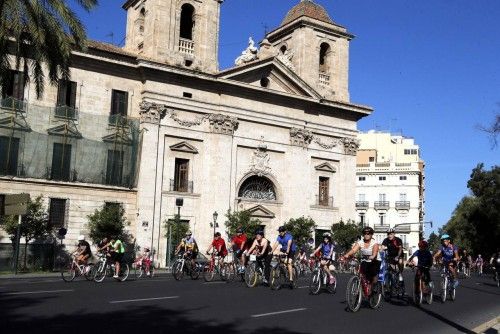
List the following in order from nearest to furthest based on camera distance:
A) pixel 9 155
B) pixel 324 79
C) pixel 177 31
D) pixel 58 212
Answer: pixel 9 155 < pixel 58 212 < pixel 177 31 < pixel 324 79

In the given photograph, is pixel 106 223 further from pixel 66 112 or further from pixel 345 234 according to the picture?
pixel 345 234

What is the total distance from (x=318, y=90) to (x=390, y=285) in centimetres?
3116

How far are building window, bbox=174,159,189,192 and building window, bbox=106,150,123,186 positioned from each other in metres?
3.70

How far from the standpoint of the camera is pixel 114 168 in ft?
115

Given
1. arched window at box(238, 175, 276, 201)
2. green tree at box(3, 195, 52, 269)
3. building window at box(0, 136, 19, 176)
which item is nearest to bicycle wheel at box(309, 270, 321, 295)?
green tree at box(3, 195, 52, 269)

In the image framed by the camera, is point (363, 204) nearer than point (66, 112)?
No

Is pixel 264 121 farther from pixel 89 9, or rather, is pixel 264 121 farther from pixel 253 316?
pixel 253 316

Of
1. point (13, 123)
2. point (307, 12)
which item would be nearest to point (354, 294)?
point (13, 123)

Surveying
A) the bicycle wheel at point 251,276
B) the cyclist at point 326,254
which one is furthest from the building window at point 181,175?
the cyclist at point 326,254

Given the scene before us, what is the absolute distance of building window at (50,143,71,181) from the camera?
33.0 metres

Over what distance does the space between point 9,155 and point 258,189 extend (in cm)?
1637

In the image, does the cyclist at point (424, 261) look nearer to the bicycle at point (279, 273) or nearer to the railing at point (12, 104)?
the bicycle at point (279, 273)

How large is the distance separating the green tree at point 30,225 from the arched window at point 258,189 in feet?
45.9

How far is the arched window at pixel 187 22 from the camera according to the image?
4053 cm
